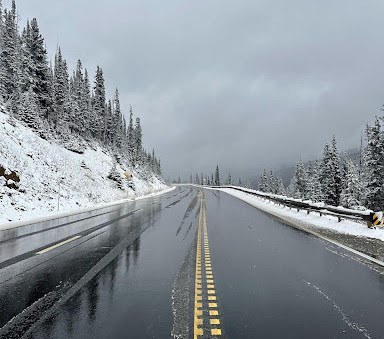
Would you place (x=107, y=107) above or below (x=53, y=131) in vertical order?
above

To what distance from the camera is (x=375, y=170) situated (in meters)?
37.6

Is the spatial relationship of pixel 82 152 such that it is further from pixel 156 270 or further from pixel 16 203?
pixel 156 270

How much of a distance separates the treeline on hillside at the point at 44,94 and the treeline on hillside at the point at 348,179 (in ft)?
131

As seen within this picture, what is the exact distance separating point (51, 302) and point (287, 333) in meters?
4.18

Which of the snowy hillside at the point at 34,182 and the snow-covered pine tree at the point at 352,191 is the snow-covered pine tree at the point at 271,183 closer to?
the snow-covered pine tree at the point at 352,191

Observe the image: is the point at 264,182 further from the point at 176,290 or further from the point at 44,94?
the point at 176,290

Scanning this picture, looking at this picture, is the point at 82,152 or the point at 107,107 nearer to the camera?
the point at 82,152

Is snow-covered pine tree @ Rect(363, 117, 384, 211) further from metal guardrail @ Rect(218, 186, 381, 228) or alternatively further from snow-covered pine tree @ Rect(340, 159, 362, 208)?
metal guardrail @ Rect(218, 186, 381, 228)

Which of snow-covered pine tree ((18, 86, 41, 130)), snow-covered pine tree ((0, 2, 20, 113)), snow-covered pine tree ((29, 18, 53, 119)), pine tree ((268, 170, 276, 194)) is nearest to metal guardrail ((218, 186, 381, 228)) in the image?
snow-covered pine tree ((18, 86, 41, 130))

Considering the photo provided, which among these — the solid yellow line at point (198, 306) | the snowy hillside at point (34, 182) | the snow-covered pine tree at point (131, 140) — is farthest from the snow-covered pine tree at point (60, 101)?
the solid yellow line at point (198, 306)

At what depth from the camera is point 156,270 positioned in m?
8.36

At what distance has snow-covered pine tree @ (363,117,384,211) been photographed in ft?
123

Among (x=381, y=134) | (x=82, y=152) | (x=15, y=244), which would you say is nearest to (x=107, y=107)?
(x=82, y=152)

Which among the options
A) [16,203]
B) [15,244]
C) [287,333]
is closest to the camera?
[287,333]
